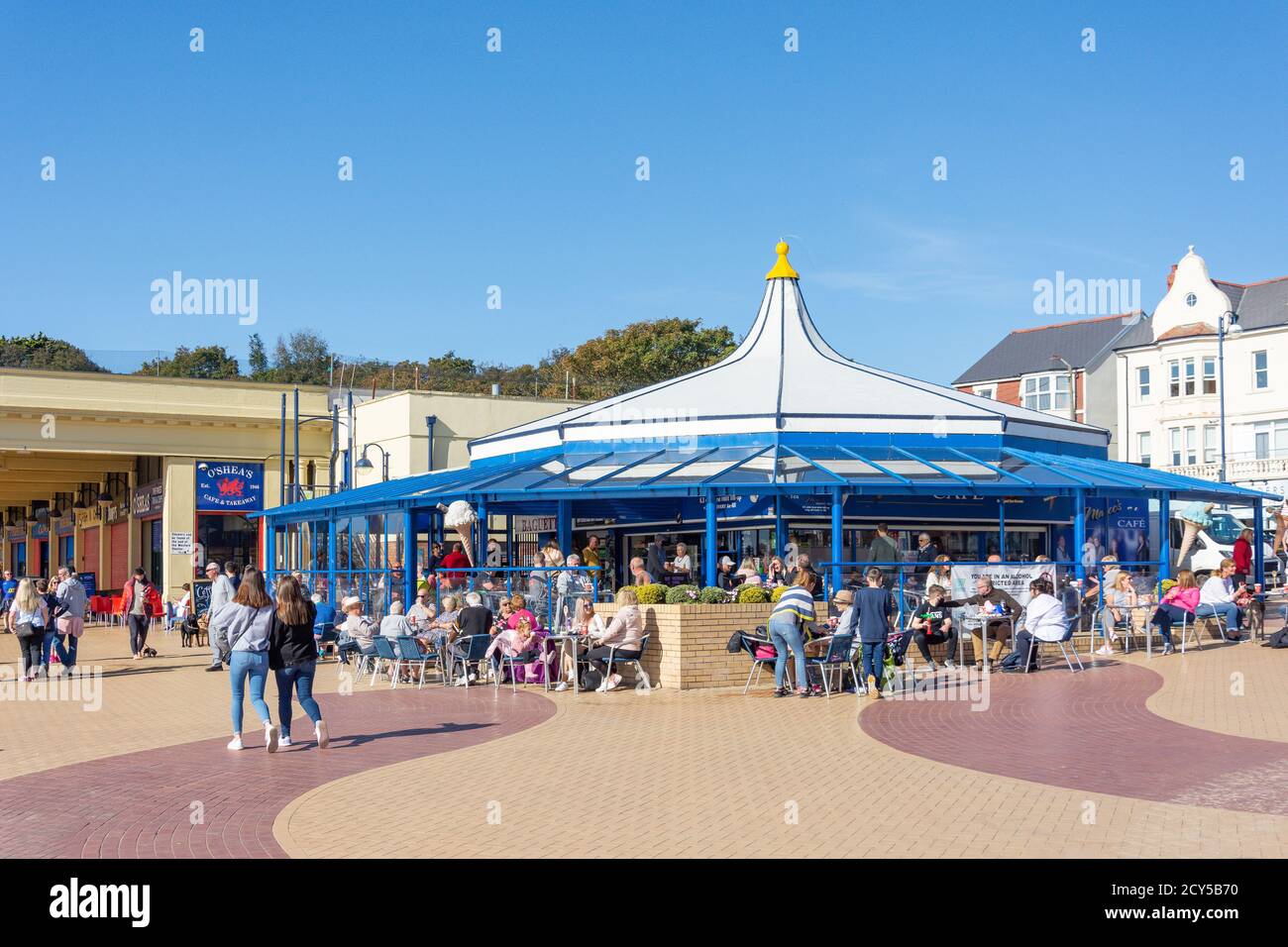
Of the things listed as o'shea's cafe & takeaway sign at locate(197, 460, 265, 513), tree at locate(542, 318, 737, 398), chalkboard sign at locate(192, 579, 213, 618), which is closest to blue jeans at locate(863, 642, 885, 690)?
chalkboard sign at locate(192, 579, 213, 618)

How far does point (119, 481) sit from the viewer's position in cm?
4922

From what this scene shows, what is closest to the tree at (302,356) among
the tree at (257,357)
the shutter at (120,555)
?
the tree at (257,357)

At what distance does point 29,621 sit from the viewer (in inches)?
748

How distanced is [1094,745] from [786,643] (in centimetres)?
480

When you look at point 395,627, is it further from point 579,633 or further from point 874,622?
point 874,622

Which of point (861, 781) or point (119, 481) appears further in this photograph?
point (119, 481)

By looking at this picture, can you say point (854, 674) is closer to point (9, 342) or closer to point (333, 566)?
point (333, 566)

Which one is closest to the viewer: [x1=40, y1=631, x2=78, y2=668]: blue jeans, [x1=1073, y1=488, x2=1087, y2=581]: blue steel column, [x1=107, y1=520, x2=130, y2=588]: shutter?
[x1=40, y1=631, x2=78, y2=668]: blue jeans

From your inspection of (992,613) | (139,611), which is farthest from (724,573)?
(139,611)

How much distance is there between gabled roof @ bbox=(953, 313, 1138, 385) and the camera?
61.7 meters

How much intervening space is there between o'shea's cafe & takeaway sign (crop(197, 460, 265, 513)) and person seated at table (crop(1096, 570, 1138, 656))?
28.7 meters

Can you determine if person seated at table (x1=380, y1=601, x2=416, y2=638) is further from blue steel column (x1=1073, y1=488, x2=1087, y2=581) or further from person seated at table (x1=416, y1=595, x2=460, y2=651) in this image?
blue steel column (x1=1073, y1=488, x2=1087, y2=581)
